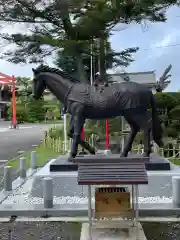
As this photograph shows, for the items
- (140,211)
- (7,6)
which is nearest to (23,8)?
(7,6)

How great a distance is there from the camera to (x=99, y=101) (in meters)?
8.01

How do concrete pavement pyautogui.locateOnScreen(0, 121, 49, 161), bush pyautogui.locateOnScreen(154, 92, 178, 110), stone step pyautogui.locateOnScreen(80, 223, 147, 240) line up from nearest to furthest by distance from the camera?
stone step pyautogui.locateOnScreen(80, 223, 147, 240)
bush pyautogui.locateOnScreen(154, 92, 178, 110)
concrete pavement pyautogui.locateOnScreen(0, 121, 49, 161)

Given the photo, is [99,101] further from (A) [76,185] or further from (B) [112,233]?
(B) [112,233]

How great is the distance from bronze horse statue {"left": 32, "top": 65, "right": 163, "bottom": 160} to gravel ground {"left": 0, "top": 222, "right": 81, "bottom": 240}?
2496 millimetres

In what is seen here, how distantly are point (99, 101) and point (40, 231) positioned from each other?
11.3ft

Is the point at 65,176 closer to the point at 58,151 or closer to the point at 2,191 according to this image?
the point at 2,191

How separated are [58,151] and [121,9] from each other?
760 centimetres

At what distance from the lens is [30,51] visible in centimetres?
1733

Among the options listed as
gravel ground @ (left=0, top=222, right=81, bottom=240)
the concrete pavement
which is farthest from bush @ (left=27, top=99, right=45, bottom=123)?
gravel ground @ (left=0, top=222, right=81, bottom=240)

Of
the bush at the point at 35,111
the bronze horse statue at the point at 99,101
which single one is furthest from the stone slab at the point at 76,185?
the bush at the point at 35,111

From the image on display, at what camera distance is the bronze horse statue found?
7.95 meters

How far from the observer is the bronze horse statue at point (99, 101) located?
7945mm

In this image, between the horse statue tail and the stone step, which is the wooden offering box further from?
the horse statue tail

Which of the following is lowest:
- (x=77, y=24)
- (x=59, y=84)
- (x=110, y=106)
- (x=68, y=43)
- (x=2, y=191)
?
(x=2, y=191)
